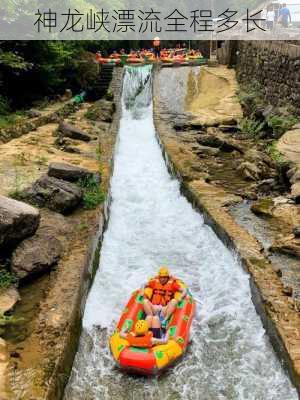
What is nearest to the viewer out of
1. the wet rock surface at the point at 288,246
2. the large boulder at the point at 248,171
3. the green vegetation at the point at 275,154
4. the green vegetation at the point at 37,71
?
the wet rock surface at the point at 288,246

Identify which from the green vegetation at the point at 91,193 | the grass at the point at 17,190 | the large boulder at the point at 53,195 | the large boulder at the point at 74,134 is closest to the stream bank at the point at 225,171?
the green vegetation at the point at 91,193

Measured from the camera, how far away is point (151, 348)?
594cm

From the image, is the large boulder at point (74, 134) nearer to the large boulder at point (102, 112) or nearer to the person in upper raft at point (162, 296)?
the large boulder at point (102, 112)

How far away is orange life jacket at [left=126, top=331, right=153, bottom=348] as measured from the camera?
236 inches

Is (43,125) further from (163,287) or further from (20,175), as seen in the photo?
(163,287)

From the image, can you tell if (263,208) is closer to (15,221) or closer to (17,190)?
(17,190)

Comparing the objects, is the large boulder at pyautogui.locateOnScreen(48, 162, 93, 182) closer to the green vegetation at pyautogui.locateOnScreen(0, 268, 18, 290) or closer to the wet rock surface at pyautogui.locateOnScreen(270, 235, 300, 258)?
the green vegetation at pyautogui.locateOnScreen(0, 268, 18, 290)

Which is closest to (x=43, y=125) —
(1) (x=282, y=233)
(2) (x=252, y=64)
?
(2) (x=252, y=64)

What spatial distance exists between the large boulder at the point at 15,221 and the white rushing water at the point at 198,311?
146cm

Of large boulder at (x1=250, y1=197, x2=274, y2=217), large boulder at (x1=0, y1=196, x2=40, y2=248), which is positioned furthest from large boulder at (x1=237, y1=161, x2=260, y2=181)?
large boulder at (x1=0, y1=196, x2=40, y2=248)

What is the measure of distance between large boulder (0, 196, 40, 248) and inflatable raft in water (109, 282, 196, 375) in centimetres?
194

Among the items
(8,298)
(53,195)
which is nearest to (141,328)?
(8,298)

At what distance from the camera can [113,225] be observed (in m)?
10.4

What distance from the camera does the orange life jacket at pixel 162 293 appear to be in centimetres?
696
